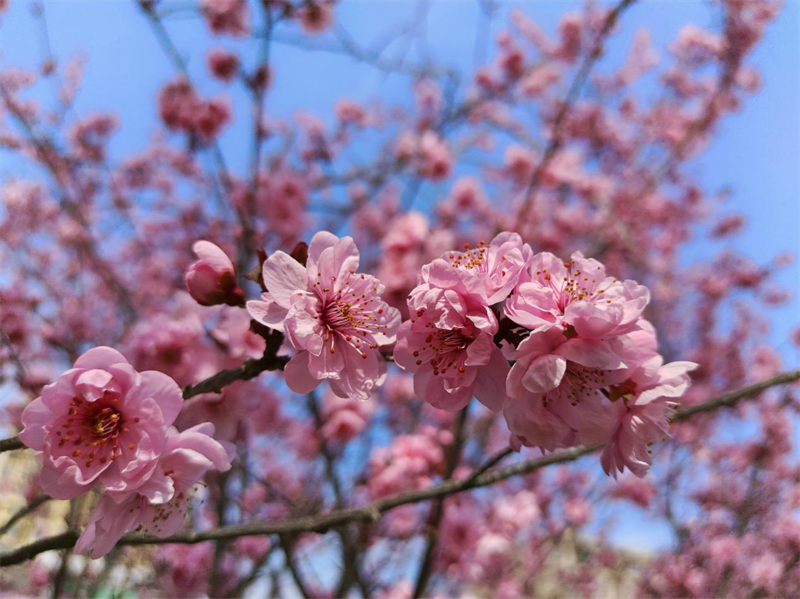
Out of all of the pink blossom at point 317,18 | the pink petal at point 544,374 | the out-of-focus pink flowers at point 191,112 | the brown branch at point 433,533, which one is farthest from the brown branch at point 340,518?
the out-of-focus pink flowers at point 191,112

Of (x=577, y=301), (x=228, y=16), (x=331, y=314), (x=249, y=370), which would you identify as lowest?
(x=228, y=16)

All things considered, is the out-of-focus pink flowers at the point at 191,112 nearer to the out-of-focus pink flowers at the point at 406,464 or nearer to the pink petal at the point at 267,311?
the out-of-focus pink flowers at the point at 406,464

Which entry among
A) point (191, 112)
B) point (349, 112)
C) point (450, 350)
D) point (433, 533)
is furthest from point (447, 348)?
point (349, 112)

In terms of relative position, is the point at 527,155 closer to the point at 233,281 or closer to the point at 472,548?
the point at 472,548

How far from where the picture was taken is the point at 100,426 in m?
0.98

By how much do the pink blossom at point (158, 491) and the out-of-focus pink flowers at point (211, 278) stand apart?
314mm

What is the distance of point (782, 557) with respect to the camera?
8.14 ft

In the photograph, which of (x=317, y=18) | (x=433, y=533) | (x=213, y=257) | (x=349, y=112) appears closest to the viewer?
(x=213, y=257)

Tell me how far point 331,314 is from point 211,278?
0.30 metres

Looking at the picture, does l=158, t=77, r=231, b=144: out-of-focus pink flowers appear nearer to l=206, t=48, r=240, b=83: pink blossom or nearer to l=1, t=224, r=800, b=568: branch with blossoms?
l=206, t=48, r=240, b=83: pink blossom

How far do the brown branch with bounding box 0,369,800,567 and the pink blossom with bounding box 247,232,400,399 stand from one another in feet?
1.38

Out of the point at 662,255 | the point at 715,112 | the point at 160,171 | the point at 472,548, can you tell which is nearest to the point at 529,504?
the point at 472,548

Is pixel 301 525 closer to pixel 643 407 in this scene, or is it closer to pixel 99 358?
pixel 99 358

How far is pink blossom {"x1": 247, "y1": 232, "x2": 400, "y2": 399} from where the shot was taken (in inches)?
40.5
